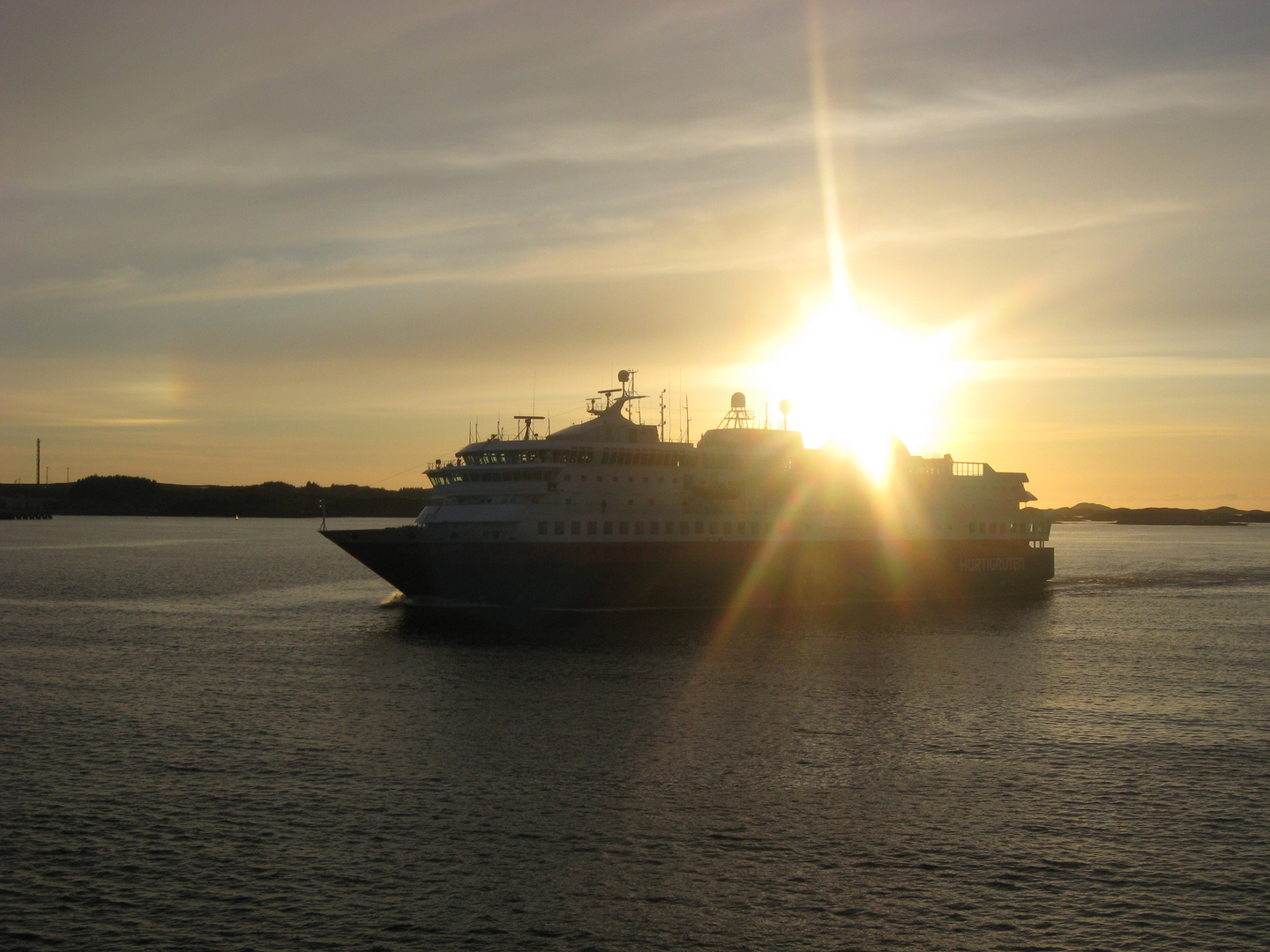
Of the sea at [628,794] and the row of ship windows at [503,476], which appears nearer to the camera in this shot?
the sea at [628,794]

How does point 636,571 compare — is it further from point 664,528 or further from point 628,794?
point 628,794

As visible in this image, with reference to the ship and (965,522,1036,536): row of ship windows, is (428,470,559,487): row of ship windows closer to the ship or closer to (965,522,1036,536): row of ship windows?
the ship

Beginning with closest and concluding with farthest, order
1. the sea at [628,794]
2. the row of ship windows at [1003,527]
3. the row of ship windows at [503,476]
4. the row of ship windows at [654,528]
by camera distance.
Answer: the sea at [628,794], the row of ship windows at [654,528], the row of ship windows at [503,476], the row of ship windows at [1003,527]

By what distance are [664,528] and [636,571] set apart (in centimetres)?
354

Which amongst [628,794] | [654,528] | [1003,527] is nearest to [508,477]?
[654,528]

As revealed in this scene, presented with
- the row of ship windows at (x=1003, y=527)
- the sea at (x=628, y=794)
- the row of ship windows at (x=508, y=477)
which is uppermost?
the row of ship windows at (x=508, y=477)

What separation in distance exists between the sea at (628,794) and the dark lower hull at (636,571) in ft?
22.4

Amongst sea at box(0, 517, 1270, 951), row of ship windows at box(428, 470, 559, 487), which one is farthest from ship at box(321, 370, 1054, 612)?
sea at box(0, 517, 1270, 951)

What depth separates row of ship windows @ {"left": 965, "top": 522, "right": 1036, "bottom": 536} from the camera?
8731 centimetres

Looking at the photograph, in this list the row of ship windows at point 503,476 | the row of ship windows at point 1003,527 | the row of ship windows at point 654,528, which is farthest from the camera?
the row of ship windows at point 1003,527

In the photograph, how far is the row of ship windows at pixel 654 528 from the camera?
60.9 meters

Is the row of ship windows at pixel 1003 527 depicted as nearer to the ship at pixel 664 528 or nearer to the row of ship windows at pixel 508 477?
the ship at pixel 664 528

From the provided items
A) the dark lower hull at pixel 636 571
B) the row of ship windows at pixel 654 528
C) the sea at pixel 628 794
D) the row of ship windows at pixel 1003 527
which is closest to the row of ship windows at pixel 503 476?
the row of ship windows at pixel 654 528

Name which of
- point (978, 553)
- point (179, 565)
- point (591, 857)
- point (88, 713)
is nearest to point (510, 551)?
point (88, 713)
